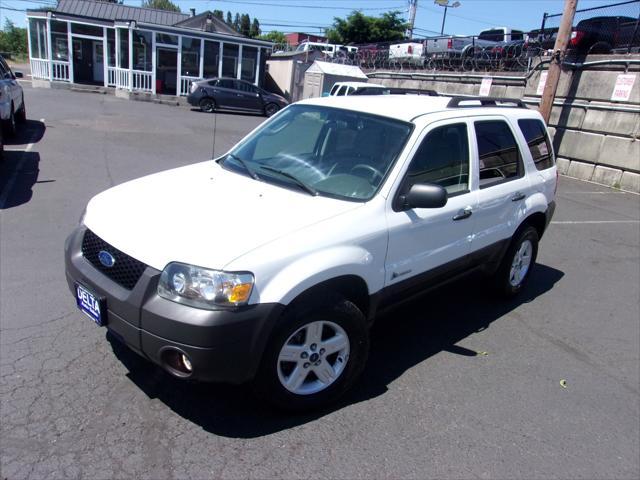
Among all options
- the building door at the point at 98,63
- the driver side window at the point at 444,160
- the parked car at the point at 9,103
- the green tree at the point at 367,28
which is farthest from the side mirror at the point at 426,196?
the green tree at the point at 367,28

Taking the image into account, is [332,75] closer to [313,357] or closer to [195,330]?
[313,357]

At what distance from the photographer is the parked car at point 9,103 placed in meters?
10.5

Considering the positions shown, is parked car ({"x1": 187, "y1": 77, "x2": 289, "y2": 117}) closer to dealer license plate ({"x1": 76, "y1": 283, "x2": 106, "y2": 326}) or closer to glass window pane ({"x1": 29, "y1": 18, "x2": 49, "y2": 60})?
glass window pane ({"x1": 29, "y1": 18, "x2": 49, "y2": 60})

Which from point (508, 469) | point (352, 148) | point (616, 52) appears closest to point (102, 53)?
point (616, 52)

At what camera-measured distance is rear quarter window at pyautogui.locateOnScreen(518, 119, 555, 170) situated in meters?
4.88

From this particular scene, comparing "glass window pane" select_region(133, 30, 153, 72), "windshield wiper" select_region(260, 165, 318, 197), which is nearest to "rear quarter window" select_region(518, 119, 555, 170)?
"windshield wiper" select_region(260, 165, 318, 197)

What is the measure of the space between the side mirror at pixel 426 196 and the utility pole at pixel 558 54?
1132cm

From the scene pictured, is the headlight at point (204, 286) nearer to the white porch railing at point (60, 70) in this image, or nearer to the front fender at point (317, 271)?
the front fender at point (317, 271)

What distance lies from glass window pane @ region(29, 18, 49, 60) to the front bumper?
28813 millimetres

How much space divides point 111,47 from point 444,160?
28573mm

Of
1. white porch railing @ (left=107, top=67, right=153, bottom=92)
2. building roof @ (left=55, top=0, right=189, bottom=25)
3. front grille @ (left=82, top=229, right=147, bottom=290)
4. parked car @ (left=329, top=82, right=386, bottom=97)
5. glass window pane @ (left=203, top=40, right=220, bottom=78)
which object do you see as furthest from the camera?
building roof @ (left=55, top=0, right=189, bottom=25)

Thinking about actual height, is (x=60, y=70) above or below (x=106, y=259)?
below

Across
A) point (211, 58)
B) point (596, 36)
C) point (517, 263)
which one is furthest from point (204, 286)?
point (211, 58)

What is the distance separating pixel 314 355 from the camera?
3.02 metres
